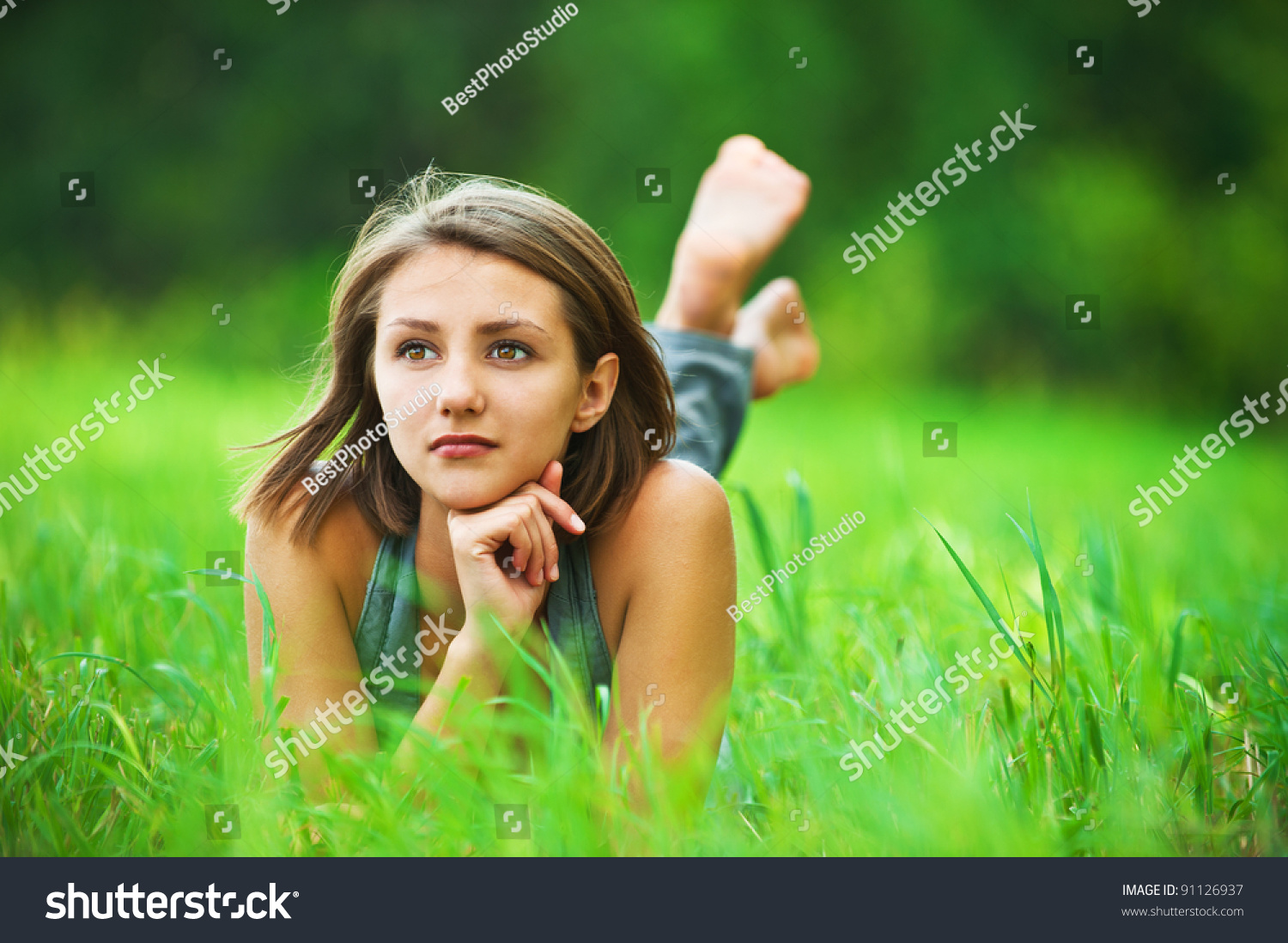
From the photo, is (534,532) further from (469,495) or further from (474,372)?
(474,372)

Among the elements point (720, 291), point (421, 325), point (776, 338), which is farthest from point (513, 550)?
point (776, 338)

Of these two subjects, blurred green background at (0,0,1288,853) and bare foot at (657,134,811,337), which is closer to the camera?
bare foot at (657,134,811,337)

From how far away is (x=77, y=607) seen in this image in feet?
6.35

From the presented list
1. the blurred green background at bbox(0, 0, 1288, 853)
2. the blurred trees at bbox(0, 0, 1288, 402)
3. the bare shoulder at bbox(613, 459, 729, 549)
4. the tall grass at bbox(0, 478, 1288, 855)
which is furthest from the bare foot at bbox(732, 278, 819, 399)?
the blurred trees at bbox(0, 0, 1288, 402)

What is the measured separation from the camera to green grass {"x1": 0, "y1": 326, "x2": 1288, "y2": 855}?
3.60ft

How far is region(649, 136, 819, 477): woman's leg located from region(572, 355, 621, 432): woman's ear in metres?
0.89

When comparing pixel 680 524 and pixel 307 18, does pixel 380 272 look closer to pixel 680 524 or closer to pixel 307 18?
pixel 680 524

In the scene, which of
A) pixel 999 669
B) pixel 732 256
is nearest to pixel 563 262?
pixel 999 669

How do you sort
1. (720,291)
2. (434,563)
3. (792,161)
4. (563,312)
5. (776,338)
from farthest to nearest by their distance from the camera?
(792,161) < (776,338) < (720,291) < (434,563) < (563,312)

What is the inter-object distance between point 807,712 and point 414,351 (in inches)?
28.8

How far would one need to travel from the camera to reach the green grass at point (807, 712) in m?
1.10

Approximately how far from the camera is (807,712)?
1.49 meters

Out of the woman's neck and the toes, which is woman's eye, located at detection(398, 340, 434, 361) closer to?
the woman's neck

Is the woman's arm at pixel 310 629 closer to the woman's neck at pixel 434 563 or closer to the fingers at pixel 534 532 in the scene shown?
the woman's neck at pixel 434 563
